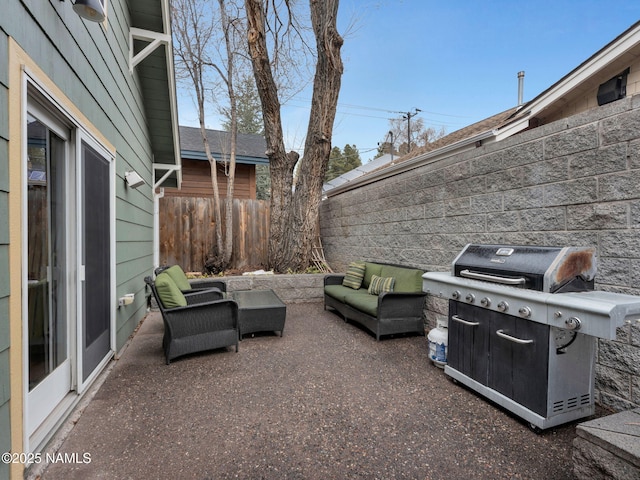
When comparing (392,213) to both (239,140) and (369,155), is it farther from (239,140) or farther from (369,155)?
(369,155)

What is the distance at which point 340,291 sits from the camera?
16.9ft

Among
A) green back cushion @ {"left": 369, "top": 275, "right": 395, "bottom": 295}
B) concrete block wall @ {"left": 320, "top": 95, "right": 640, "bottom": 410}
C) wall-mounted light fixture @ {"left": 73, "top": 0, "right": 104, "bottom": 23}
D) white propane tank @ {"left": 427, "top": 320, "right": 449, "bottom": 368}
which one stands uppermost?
wall-mounted light fixture @ {"left": 73, "top": 0, "right": 104, "bottom": 23}

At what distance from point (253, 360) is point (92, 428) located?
1.53 metres

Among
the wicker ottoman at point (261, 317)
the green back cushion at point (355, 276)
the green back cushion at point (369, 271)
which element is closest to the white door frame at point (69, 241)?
the wicker ottoman at point (261, 317)

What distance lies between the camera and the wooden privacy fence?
747 centimetres

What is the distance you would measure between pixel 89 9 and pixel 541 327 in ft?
11.9

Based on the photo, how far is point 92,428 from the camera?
2182 millimetres

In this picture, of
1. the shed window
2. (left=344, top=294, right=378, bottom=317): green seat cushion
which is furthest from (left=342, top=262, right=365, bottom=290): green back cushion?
the shed window

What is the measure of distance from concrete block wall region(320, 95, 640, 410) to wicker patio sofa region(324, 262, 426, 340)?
0.93 ft

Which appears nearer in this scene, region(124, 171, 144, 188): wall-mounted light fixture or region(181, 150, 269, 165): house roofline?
region(124, 171, 144, 188): wall-mounted light fixture

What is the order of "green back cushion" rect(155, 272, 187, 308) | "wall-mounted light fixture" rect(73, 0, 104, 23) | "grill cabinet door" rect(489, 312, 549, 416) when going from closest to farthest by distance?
1. "wall-mounted light fixture" rect(73, 0, 104, 23)
2. "grill cabinet door" rect(489, 312, 549, 416)
3. "green back cushion" rect(155, 272, 187, 308)

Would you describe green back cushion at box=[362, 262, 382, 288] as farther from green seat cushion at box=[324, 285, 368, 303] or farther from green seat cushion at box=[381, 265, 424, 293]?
green seat cushion at box=[381, 265, 424, 293]

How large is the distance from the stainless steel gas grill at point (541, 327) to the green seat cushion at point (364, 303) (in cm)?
155

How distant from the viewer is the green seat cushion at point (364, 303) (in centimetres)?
405
